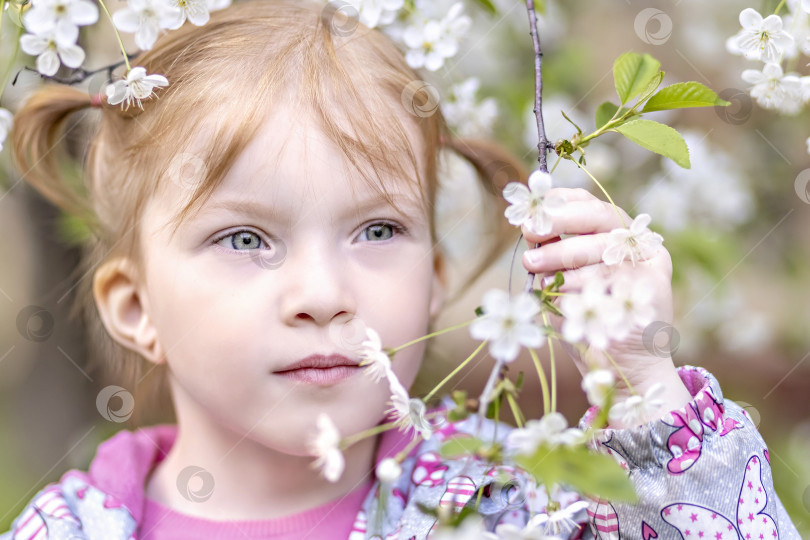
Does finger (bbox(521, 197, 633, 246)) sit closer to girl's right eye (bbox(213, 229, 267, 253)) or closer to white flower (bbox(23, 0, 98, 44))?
girl's right eye (bbox(213, 229, 267, 253))

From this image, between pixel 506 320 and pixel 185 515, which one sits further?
pixel 185 515

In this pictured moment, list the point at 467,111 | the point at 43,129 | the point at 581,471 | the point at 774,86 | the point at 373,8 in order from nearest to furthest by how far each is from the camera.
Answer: the point at 581,471, the point at 774,86, the point at 373,8, the point at 43,129, the point at 467,111

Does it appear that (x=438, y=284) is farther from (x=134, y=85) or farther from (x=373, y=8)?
(x=134, y=85)

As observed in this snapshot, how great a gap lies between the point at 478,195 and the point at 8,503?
240 centimetres

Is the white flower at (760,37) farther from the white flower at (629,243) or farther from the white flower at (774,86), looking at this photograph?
the white flower at (629,243)

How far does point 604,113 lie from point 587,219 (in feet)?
0.49

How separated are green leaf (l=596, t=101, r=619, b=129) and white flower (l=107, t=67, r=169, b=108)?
24.2 inches

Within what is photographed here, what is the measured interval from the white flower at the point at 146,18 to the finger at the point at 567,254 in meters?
0.63

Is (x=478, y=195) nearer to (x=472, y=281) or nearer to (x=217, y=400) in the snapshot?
(x=472, y=281)

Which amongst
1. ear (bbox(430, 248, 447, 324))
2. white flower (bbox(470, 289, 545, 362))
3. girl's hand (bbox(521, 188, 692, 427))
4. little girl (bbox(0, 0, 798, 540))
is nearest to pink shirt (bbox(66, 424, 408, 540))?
little girl (bbox(0, 0, 798, 540))

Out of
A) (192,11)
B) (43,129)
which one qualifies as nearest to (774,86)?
(192,11)

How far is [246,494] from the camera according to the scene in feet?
4.83

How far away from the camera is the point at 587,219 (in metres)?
1.17

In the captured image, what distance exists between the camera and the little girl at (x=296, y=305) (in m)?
1.17
